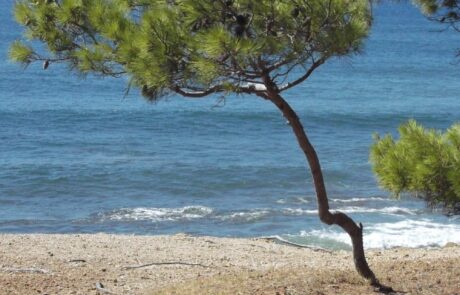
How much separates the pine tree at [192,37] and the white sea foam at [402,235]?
28.6ft

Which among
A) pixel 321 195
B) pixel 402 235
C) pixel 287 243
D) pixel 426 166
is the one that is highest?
pixel 426 166

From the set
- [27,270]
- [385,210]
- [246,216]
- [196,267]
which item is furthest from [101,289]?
[385,210]

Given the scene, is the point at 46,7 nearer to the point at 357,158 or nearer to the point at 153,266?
the point at 153,266

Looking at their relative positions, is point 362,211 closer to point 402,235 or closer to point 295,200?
point 295,200

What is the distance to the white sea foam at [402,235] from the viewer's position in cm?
1609

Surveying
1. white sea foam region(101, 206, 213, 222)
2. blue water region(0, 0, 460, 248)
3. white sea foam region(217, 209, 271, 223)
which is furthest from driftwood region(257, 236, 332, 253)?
white sea foam region(101, 206, 213, 222)

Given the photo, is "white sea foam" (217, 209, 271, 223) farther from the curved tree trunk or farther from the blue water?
the curved tree trunk

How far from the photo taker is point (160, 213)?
18609mm

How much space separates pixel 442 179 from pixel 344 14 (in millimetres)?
1501

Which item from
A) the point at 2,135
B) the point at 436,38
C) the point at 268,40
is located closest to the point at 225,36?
the point at 268,40

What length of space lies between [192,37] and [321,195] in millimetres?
2443

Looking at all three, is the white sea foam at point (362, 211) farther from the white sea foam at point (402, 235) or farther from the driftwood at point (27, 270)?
the driftwood at point (27, 270)

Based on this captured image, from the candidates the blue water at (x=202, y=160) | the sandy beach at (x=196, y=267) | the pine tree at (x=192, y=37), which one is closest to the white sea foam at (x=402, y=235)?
the blue water at (x=202, y=160)

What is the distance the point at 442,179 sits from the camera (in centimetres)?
720
